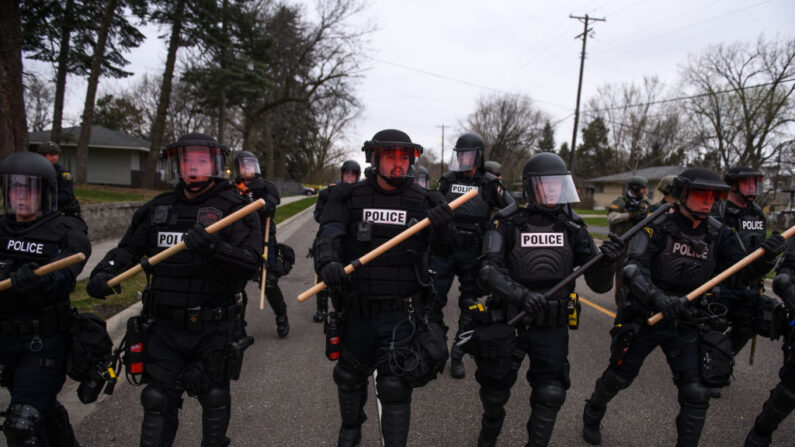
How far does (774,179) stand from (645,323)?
1548 inches

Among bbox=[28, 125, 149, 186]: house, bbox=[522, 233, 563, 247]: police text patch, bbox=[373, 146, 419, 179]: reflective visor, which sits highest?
bbox=[28, 125, 149, 186]: house

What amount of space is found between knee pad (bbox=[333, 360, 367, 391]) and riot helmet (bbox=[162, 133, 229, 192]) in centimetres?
140

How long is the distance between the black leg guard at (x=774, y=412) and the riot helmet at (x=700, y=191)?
3.89 feet

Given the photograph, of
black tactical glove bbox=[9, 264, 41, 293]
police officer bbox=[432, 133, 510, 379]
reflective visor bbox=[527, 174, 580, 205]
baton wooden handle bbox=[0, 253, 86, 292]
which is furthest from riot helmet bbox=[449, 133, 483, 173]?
black tactical glove bbox=[9, 264, 41, 293]

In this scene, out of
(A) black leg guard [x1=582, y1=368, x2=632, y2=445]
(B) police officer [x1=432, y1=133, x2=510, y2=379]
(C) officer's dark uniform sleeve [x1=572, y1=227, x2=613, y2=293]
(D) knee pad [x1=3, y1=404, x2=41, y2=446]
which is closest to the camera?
(D) knee pad [x1=3, y1=404, x2=41, y2=446]

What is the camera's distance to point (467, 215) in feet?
14.8

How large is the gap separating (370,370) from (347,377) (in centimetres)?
15

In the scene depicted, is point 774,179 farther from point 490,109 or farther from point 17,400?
point 17,400

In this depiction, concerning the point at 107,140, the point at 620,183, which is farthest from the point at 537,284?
the point at 620,183

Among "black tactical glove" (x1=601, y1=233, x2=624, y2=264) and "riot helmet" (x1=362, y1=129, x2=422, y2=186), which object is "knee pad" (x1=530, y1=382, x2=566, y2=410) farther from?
"riot helmet" (x1=362, y1=129, x2=422, y2=186)

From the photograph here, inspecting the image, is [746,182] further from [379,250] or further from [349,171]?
[349,171]

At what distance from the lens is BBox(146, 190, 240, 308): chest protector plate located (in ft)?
8.27

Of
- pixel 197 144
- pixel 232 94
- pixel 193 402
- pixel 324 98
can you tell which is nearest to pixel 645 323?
pixel 197 144

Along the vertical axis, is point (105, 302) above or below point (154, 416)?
below
